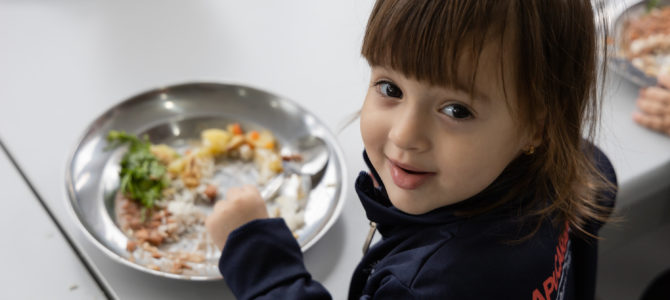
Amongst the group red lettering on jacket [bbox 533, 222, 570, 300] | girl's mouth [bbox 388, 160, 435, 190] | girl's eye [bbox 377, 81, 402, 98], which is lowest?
red lettering on jacket [bbox 533, 222, 570, 300]

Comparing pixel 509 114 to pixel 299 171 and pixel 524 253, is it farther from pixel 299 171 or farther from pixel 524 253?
pixel 299 171

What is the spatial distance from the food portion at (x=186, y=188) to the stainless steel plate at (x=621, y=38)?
0.61 m

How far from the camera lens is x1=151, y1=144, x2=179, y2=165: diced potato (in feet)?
2.97

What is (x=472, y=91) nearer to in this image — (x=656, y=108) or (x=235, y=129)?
(x=235, y=129)

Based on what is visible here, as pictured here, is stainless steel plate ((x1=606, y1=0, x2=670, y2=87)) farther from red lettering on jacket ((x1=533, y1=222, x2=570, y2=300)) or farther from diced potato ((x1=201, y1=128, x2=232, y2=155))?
diced potato ((x1=201, y1=128, x2=232, y2=155))

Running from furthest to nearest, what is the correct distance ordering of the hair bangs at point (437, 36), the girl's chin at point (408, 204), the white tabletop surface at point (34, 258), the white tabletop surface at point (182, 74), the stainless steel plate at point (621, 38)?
the stainless steel plate at point (621, 38) → the white tabletop surface at point (182, 74) → the white tabletop surface at point (34, 258) → the girl's chin at point (408, 204) → the hair bangs at point (437, 36)

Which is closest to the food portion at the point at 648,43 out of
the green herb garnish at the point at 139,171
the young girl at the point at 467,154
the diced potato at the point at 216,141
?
the young girl at the point at 467,154

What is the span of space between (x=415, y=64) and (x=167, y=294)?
1.44 ft

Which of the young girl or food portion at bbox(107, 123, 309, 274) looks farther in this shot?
food portion at bbox(107, 123, 309, 274)

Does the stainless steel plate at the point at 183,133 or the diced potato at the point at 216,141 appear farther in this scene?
the diced potato at the point at 216,141

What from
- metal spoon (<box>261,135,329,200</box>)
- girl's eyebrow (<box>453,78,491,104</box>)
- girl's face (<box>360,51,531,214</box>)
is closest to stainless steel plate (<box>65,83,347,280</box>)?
metal spoon (<box>261,135,329,200</box>)

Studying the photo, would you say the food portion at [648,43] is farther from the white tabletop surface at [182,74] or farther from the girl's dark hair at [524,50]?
the girl's dark hair at [524,50]

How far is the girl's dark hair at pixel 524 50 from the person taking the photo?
0.50m

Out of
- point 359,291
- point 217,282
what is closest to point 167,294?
point 217,282
